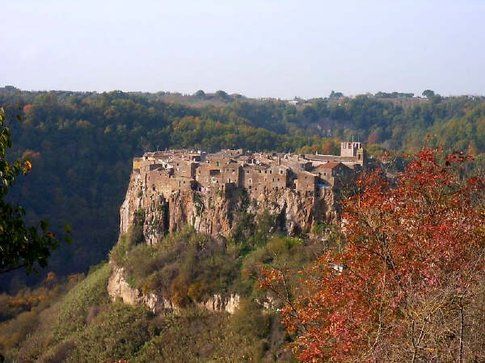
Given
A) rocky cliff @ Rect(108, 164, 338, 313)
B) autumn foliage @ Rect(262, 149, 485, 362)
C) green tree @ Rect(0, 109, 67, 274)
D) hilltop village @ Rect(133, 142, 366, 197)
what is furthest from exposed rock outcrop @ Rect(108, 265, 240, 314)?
green tree @ Rect(0, 109, 67, 274)

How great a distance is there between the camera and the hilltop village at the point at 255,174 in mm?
27234

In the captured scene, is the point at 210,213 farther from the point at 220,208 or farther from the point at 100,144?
the point at 100,144

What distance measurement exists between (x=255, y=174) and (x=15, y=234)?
2146 centimetres

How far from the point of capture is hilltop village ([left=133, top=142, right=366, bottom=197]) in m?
27.2

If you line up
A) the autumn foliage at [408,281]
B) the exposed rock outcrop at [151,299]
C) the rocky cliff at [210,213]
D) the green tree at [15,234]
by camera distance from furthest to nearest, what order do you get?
the rocky cliff at [210,213] < the exposed rock outcrop at [151,299] < the autumn foliage at [408,281] < the green tree at [15,234]

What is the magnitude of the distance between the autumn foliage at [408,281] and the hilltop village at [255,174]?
39.5 feet

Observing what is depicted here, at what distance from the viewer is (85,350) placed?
92.7ft

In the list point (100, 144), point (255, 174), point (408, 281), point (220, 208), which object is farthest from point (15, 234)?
point (100, 144)

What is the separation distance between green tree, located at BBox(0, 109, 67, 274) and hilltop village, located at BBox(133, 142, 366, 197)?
A: 19888 millimetres

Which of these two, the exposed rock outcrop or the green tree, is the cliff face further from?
the green tree

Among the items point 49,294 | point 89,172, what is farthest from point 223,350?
point 89,172

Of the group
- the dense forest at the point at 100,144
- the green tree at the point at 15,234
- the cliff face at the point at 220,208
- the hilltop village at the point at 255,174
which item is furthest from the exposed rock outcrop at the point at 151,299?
the green tree at the point at 15,234

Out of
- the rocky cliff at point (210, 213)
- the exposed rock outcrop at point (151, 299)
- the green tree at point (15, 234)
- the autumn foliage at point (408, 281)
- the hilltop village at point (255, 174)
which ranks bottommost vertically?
the exposed rock outcrop at point (151, 299)

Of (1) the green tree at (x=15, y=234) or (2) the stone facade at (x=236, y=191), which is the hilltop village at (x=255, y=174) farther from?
(1) the green tree at (x=15, y=234)
